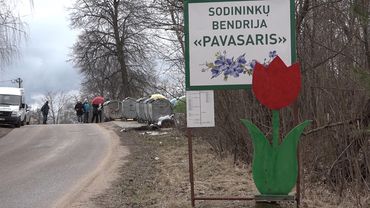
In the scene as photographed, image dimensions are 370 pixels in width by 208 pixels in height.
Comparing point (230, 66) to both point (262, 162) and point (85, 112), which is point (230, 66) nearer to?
point (262, 162)

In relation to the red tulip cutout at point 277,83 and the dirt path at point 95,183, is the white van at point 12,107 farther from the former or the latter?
the red tulip cutout at point 277,83

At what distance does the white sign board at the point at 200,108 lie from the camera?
7.11 meters

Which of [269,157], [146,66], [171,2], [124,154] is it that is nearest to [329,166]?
[269,157]

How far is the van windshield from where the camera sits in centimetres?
3197

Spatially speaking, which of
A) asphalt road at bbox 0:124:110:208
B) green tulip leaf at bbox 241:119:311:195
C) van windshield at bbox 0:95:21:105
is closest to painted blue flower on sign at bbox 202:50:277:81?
green tulip leaf at bbox 241:119:311:195

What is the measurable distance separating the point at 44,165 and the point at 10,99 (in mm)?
19519

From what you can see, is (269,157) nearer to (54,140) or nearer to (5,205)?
(5,205)

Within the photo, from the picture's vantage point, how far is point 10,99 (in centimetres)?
3234

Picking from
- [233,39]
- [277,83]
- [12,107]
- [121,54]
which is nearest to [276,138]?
[277,83]

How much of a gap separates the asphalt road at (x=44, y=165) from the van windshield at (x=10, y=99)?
7.94m

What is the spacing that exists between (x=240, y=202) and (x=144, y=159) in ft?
24.2

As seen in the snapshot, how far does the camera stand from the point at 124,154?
16.1 m

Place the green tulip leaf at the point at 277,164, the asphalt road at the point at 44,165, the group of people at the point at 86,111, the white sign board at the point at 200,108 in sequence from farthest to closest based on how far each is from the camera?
the group of people at the point at 86,111, the asphalt road at the point at 44,165, the white sign board at the point at 200,108, the green tulip leaf at the point at 277,164

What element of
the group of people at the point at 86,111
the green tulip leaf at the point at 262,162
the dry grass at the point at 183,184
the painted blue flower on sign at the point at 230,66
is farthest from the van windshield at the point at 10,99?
the green tulip leaf at the point at 262,162
